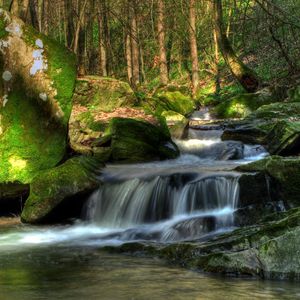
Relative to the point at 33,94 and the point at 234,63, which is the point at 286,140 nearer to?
the point at 33,94

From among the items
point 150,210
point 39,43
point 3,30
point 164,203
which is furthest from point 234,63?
point 150,210

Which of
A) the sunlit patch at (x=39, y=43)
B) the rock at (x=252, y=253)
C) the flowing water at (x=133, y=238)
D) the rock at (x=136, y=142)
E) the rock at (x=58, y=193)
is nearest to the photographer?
the flowing water at (x=133, y=238)

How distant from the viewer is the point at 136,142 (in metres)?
12.7

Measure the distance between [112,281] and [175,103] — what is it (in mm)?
15857

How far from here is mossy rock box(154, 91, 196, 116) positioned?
66.6 ft

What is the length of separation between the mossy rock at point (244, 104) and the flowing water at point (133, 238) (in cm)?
547

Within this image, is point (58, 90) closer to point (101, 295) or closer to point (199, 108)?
point (101, 295)

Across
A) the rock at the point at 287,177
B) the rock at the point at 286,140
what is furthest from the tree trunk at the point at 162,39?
the rock at the point at 287,177

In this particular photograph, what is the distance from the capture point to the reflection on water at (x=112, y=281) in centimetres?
468

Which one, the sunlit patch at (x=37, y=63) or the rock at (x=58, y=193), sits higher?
Result: the sunlit patch at (x=37, y=63)

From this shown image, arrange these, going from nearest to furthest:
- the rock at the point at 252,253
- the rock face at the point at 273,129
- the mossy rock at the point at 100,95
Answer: the rock at the point at 252,253, the rock face at the point at 273,129, the mossy rock at the point at 100,95

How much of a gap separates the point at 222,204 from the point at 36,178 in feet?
11.1

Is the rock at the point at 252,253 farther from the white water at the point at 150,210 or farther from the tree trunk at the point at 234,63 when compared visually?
the tree trunk at the point at 234,63

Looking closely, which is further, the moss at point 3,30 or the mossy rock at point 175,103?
the mossy rock at point 175,103
